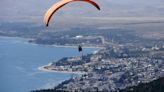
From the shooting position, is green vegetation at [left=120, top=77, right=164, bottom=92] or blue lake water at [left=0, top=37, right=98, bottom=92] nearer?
green vegetation at [left=120, top=77, right=164, bottom=92]

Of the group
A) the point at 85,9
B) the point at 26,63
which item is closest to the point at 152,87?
the point at 26,63

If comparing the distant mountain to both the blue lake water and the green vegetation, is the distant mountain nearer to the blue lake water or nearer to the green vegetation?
the blue lake water

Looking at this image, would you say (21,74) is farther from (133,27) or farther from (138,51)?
(133,27)

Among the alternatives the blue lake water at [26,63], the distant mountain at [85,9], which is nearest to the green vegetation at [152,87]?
the blue lake water at [26,63]

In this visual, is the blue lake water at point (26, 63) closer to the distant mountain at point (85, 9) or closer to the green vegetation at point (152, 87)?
the green vegetation at point (152, 87)

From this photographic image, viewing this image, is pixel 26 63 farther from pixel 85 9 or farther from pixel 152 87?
pixel 85 9

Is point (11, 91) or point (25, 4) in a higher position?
point (25, 4)

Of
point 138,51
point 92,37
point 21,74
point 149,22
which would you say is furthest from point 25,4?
point 21,74

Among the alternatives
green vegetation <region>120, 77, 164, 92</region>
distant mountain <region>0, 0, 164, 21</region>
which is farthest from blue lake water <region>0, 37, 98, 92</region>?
distant mountain <region>0, 0, 164, 21</region>
